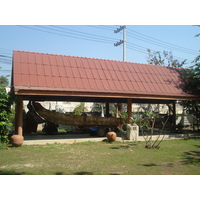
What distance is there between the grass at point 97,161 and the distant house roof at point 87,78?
9.72 feet

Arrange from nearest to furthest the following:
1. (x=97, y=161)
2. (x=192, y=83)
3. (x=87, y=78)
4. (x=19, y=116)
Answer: (x=97, y=161)
(x=19, y=116)
(x=87, y=78)
(x=192, y=83)

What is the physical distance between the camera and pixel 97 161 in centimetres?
838

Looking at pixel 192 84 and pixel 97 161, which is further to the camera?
pixel 192 84

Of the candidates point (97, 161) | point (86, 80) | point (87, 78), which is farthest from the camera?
point (87, 78)

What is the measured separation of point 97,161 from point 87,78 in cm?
656

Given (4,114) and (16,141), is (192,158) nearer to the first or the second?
(16,141)

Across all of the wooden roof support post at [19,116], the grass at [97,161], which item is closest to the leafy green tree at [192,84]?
the grass at [97,161]

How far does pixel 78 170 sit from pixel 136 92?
761 centimetres

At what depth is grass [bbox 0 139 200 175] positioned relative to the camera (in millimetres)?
6938

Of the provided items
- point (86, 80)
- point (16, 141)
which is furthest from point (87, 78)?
point (16, 141)

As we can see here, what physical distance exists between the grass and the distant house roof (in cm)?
296

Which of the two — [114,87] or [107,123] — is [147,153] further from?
[107,123]

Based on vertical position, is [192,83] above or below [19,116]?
above

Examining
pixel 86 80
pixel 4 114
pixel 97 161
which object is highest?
pixel 86 80
